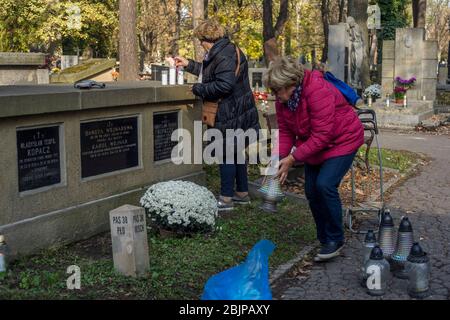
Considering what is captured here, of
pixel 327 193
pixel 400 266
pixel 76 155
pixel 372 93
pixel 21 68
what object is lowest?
pixel 400 266

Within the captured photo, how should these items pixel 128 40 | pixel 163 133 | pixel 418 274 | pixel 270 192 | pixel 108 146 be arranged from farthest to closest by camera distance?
pixel 128 40
pixel 163 133
pixel 108 146
pixel 270 192
pixel 418 274

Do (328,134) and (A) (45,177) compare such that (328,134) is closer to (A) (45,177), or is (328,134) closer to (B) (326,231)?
(B) (326,231)

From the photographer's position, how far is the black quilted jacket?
7613 mm

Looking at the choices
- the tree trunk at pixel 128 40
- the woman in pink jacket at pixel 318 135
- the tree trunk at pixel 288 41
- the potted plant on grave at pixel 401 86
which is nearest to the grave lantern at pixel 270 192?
the woman in pink jacket at pixel 318 135

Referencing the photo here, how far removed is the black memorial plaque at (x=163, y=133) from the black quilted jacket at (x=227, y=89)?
57cm

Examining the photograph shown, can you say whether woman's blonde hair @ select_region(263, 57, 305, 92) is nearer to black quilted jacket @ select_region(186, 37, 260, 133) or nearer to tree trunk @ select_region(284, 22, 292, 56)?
black quilted jacket @ select_region(186, 37, 260, 133)

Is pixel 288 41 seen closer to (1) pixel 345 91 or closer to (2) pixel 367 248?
(1) pixel 345 91

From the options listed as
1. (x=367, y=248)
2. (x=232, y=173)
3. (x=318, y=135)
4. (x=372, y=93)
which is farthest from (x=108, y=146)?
(x=372, y=93)

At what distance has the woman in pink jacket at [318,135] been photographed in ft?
18.8

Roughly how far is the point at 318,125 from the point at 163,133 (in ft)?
9.33

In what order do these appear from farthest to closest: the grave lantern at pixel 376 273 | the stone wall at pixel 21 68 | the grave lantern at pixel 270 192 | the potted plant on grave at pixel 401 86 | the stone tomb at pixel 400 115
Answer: the potted plant on grave at pixel 401 86 → the stone tomb at pixel 400 115 → the stone wall at pixel 21 68 → the grave lantern at pixel 270 192 → the grave lantern at pixel 376 273

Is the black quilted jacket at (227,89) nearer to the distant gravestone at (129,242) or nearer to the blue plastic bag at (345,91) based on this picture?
the blue plastic bag at (345,91)

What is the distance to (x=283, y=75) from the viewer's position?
5.67 meters

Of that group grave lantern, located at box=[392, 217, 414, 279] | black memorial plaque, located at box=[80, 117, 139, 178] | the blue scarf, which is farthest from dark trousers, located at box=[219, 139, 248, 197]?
grave lantern, located at box=[392, 217, 414, 279]
